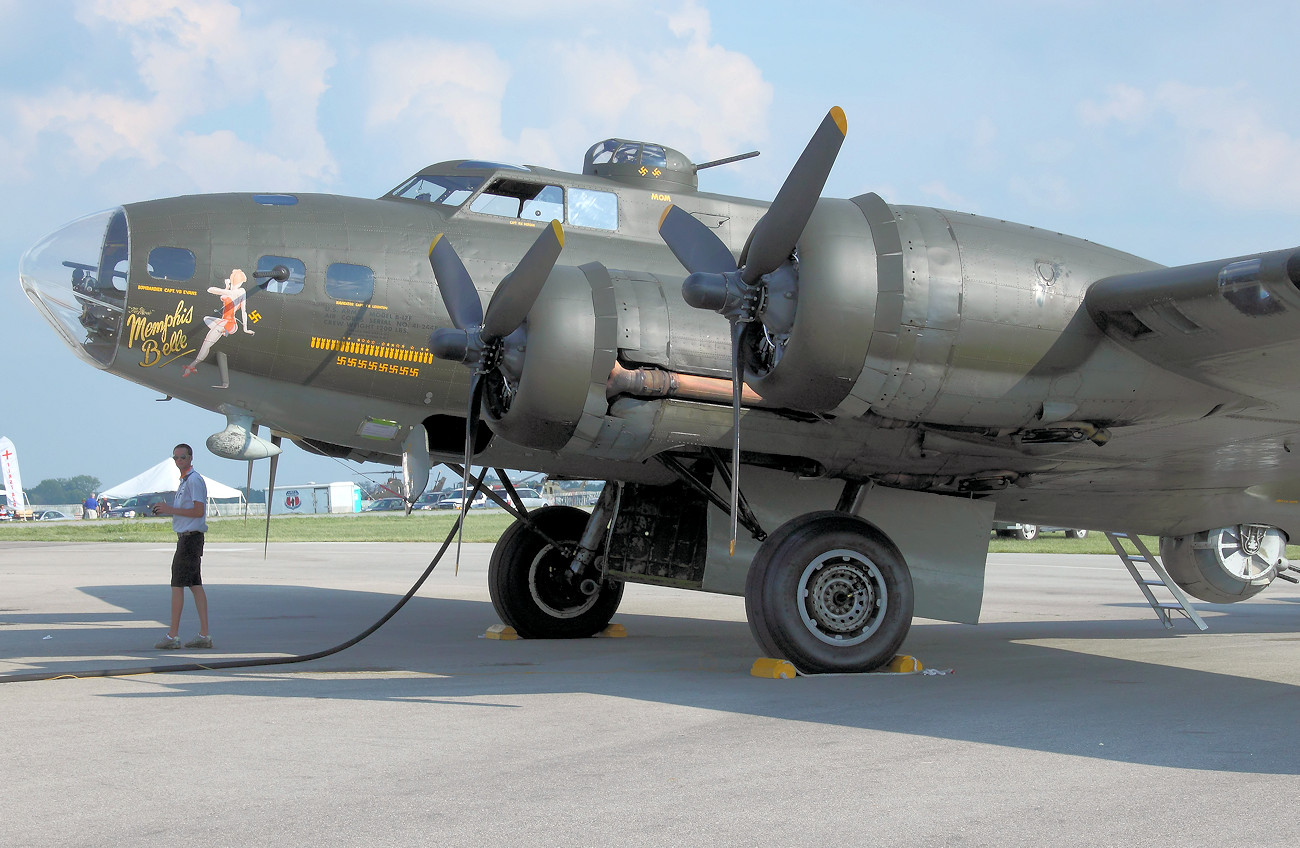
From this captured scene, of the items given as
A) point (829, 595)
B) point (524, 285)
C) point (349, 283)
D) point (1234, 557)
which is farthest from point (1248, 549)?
point (349, 283)

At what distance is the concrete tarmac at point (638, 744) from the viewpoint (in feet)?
14.3

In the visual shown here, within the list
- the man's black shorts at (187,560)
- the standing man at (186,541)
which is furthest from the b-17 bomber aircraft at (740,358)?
the man's black shorts at (187,560)

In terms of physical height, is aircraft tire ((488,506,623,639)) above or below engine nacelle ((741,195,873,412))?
below

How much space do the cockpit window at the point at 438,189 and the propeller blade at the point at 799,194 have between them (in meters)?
3.79

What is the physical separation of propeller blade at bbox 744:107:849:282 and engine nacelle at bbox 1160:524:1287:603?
6.90 metres

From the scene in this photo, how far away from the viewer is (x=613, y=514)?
10477mm

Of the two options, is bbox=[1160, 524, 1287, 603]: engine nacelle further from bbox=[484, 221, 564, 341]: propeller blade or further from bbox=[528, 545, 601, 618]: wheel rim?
bbox=[484, 221, 564, 341]: propeller blade

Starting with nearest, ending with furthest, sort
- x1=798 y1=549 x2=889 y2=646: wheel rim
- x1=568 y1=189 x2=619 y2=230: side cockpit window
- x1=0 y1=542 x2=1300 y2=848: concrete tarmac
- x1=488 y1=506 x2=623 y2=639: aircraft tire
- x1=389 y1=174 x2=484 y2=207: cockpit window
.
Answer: x1=0 y1=542 x2=1300 y2=848: concrete tarmac < x1=798 y1=549 x2=889 y2=646: wheel rim < x1=389 y1=174 x2=484 y2=207: cockpit window < x1=568 y1=189 x2=619 y2=230: side cockpit window < x1=488 y1=506 x2=623 y2=639: aircraft tire

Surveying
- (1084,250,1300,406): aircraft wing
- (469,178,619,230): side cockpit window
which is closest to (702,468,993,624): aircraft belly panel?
(1084,250,1300,406): aircraft wing

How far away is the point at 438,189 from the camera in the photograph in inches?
410

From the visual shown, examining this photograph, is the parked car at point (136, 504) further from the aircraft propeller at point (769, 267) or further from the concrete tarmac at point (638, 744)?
the aircraft propeller at point (769, 267)

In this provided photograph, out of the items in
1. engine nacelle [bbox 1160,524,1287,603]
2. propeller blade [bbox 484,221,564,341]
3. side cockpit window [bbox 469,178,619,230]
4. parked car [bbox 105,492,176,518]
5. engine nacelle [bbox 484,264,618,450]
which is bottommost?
parked car [bbox 105,492,176,518]

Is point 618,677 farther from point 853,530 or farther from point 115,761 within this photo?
point 115,761

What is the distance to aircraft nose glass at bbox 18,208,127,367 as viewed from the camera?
8.81 m
